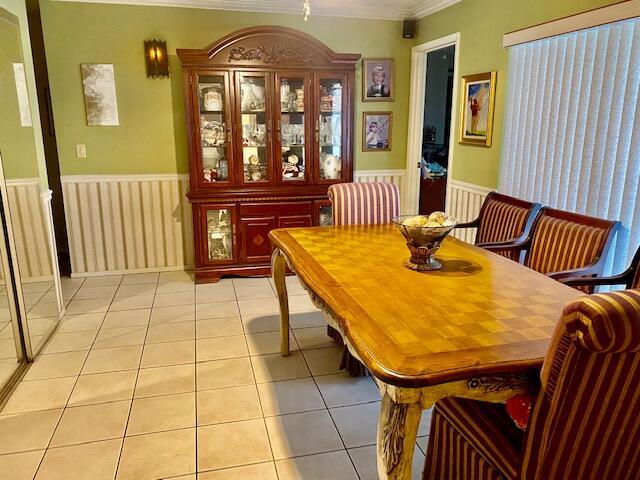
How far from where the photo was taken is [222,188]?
4105 mm

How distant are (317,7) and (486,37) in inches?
61.3

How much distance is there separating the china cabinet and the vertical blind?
61.2 inches

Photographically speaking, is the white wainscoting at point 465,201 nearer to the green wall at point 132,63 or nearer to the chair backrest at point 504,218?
the chair backrest at point 504,218

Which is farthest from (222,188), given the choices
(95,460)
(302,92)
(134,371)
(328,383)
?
(95,460)

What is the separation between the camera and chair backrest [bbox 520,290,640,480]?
3.08ft

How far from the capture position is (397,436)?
124cm

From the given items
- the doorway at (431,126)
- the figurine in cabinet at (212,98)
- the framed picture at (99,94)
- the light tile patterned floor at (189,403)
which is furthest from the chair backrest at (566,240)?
the framed picture at (99,94)

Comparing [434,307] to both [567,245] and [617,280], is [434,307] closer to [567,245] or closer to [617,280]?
[617,280]

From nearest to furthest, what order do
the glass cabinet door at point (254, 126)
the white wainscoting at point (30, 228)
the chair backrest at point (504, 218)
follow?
the white wainscoting at point (30, 228), the chair backrest at point (504, 218), the glass cabinet door at point (254, 126)

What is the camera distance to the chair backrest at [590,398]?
0.94 meters

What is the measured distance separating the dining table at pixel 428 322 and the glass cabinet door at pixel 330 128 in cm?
216

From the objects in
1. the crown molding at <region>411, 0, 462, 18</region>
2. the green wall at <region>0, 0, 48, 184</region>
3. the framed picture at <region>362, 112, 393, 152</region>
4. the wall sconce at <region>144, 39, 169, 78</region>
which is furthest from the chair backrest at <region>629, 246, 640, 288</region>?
the wall sconce at <region>144, 39, 169, 78</region>

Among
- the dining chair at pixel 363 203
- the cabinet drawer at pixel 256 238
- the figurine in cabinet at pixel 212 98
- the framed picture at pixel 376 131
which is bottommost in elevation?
the cabinet drawer at pixel 256 238

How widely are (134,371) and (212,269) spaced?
1.59 m
